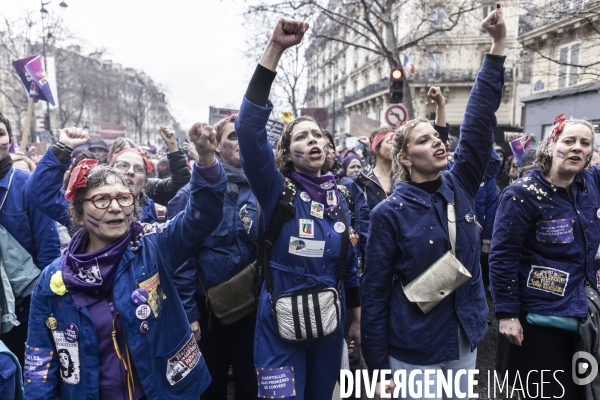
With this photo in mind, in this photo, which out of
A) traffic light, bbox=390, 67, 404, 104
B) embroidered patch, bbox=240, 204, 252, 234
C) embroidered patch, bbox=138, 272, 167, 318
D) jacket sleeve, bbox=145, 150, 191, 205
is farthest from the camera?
traffic light, bbox=390, 67, 404, 104

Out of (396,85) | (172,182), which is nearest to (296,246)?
(172,182)

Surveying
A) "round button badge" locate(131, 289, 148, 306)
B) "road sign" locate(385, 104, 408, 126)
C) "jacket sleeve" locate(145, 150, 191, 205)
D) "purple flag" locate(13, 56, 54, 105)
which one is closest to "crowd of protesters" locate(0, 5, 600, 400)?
"round button badge" locate(131, 289, 148, 306)

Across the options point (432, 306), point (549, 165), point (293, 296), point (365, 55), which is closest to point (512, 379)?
point (432, 306)

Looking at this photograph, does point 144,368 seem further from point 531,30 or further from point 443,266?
point 531,30

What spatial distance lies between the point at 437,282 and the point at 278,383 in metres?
0.97

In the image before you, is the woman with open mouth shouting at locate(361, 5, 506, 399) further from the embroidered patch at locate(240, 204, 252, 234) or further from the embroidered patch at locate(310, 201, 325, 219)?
the embroidered patch at locate(240, 204, 252, 234)

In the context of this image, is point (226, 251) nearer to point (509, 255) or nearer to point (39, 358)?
point (39, 358)

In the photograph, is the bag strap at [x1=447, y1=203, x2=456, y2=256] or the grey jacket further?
the grey jacket

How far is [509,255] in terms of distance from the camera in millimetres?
2771

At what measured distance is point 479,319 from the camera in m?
2.38

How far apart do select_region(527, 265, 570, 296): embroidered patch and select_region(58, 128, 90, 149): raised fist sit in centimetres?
287

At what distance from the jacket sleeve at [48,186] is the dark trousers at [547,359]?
291 centimetres

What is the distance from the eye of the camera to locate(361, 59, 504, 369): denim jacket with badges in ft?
7.47

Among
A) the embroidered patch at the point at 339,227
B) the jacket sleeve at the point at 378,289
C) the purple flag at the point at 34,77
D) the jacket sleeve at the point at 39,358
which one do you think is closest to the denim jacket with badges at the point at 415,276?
the jacket sleeve at the point at 378,289
